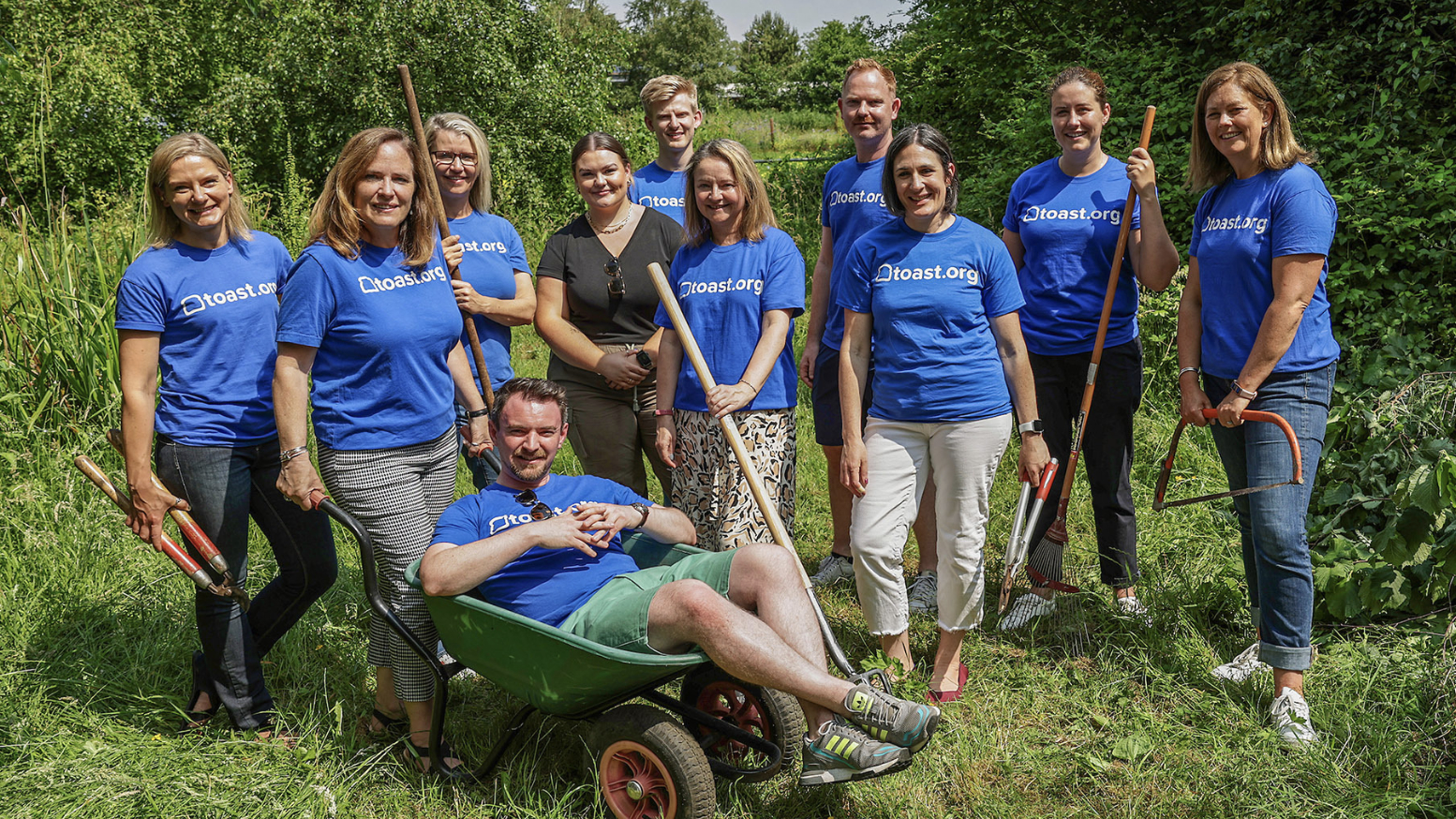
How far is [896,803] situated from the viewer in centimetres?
286

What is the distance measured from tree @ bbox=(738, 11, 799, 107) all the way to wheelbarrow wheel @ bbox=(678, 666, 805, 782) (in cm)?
4181

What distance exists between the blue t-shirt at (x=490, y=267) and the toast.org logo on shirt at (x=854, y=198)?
1297 mm

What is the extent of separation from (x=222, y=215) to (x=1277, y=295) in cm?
318

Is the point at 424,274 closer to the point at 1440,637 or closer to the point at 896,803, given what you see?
the point at 896,803

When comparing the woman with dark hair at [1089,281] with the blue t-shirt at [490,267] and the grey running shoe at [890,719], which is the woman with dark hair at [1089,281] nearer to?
the grey running shoe at [890,719]

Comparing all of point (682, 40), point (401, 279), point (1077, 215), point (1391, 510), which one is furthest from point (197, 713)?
point (682, 40)

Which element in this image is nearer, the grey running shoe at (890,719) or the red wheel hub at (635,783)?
the grey running shoe at (890,719)

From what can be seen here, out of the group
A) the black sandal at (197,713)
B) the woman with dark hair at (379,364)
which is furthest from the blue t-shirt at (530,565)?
the black sandal at (197,713)

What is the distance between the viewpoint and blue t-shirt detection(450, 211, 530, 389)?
3.89 meters

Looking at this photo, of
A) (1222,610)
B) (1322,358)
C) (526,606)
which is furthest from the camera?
(1222,610)

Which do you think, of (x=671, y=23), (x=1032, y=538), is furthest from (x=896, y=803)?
(x=671, y=23)

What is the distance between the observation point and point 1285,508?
9.97ft

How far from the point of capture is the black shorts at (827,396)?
4.15 meters

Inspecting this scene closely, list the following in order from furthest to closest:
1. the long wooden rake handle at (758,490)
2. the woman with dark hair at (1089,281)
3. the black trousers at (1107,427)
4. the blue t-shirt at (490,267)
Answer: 1. the blue t-shirt at (490,267)
2. the black trousers at (1107,427)
3. the woman with dark hair at (1089,281)
4. the long wooden rake handle at (758,490)
